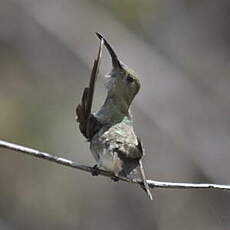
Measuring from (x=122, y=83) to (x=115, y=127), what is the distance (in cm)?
39

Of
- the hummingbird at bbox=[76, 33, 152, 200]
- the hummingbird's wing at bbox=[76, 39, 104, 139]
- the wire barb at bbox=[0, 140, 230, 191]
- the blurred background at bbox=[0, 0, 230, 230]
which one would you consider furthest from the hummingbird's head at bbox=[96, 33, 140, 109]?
the blurred background at bbox=[0, 0, 230, 230]

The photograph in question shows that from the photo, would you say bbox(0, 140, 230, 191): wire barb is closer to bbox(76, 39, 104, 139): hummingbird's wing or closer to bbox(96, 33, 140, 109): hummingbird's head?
bbox(76, 39, 104, 139): hummingbird's wing

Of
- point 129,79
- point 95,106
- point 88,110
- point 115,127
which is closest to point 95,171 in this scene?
point 88,110

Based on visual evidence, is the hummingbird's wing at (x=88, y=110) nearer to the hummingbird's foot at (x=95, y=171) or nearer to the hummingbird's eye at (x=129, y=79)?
the hummingbird's foot at (x=95, y=171)

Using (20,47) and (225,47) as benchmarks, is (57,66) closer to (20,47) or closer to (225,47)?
(20,47)

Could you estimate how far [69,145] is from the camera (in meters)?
11.2

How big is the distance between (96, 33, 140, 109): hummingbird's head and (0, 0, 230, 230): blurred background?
540 centimetres

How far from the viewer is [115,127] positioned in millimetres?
4297

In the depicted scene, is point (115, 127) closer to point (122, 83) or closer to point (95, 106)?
point (122, 83)

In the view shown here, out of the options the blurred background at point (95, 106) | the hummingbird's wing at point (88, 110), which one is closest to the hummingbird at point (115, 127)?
the hummingbird's wing at point (88, 110)

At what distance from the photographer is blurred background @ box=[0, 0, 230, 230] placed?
10812 millimetres

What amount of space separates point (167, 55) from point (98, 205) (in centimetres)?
254
